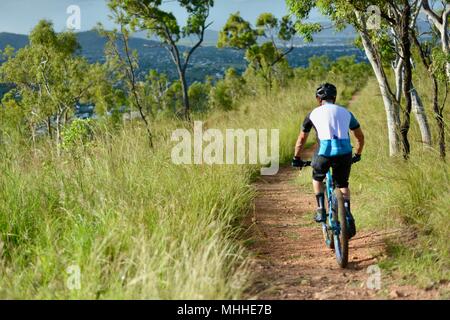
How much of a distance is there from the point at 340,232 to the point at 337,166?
620mm

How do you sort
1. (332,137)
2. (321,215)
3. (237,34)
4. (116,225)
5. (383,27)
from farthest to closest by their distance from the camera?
(237,34)
(383,27)
(321,215)
(332,137)
(116,225)

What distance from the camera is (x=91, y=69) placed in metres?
29.0

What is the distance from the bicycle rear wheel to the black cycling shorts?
0.18 meters

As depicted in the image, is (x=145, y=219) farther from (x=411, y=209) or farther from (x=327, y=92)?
(x=411, y=209)

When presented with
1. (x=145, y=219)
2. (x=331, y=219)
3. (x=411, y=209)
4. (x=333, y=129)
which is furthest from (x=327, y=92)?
(x=145, y=219)

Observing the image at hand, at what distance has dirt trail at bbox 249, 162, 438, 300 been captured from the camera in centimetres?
400

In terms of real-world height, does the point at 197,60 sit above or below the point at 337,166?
above

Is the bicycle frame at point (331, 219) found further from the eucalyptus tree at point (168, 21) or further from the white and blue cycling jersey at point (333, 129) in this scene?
the eucalyptus tree at point (168, 21)

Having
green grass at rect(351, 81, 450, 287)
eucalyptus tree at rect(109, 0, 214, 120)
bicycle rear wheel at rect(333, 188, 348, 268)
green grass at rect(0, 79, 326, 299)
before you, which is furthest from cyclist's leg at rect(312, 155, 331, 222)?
eucalyptus tree at rect(109, 0, 214, 120)

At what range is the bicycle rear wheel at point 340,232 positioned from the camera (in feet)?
15.0

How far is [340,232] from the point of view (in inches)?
185

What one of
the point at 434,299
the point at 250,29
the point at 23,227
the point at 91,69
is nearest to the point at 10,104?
the point at 91,69

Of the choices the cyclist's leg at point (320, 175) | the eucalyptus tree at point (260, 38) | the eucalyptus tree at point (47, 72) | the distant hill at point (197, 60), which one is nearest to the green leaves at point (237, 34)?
the eucalyptus tree at point (260, 38)

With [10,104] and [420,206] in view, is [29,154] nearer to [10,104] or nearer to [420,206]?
[420,206]
